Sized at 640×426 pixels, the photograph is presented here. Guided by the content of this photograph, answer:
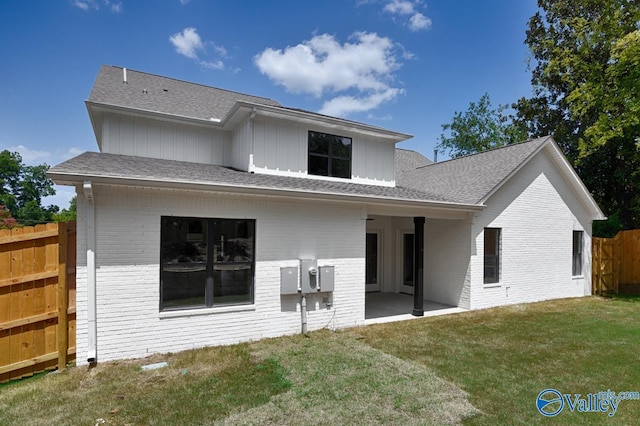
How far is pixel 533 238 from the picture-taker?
10.9m

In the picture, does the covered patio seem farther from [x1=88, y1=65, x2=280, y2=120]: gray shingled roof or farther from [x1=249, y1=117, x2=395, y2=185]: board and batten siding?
[x1=88, y1=65, x2=280, y2=120]: gray shingled roof

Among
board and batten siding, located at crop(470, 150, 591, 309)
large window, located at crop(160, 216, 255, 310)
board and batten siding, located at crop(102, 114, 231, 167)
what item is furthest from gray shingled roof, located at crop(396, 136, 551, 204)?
board and batten siding, located at crop(102, 114, 231, 167)

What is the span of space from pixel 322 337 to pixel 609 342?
5.87 metres

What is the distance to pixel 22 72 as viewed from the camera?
11.5m

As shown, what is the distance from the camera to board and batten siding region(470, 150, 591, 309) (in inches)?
389

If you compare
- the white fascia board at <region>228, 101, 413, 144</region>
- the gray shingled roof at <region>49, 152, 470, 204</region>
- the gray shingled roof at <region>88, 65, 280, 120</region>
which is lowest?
the gray shingled roof at <region>49, 152, 470, 204</region>

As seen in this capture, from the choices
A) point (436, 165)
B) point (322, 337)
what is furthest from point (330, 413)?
point (436, 165)

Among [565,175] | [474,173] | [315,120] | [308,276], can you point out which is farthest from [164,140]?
[565,175]

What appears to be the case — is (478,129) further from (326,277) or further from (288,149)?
(326,277)

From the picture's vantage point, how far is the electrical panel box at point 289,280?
6.72m

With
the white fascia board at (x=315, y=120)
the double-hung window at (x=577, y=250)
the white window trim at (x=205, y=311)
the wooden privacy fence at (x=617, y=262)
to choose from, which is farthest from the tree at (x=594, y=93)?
the white window trim at (x=205, y=311)

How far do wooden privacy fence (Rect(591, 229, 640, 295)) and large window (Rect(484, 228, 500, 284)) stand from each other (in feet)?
18.4

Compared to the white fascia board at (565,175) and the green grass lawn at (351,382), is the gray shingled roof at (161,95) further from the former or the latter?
the white fascia board at (565,175)

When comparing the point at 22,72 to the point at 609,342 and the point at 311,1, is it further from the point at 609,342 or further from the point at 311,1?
the point at 609,342
